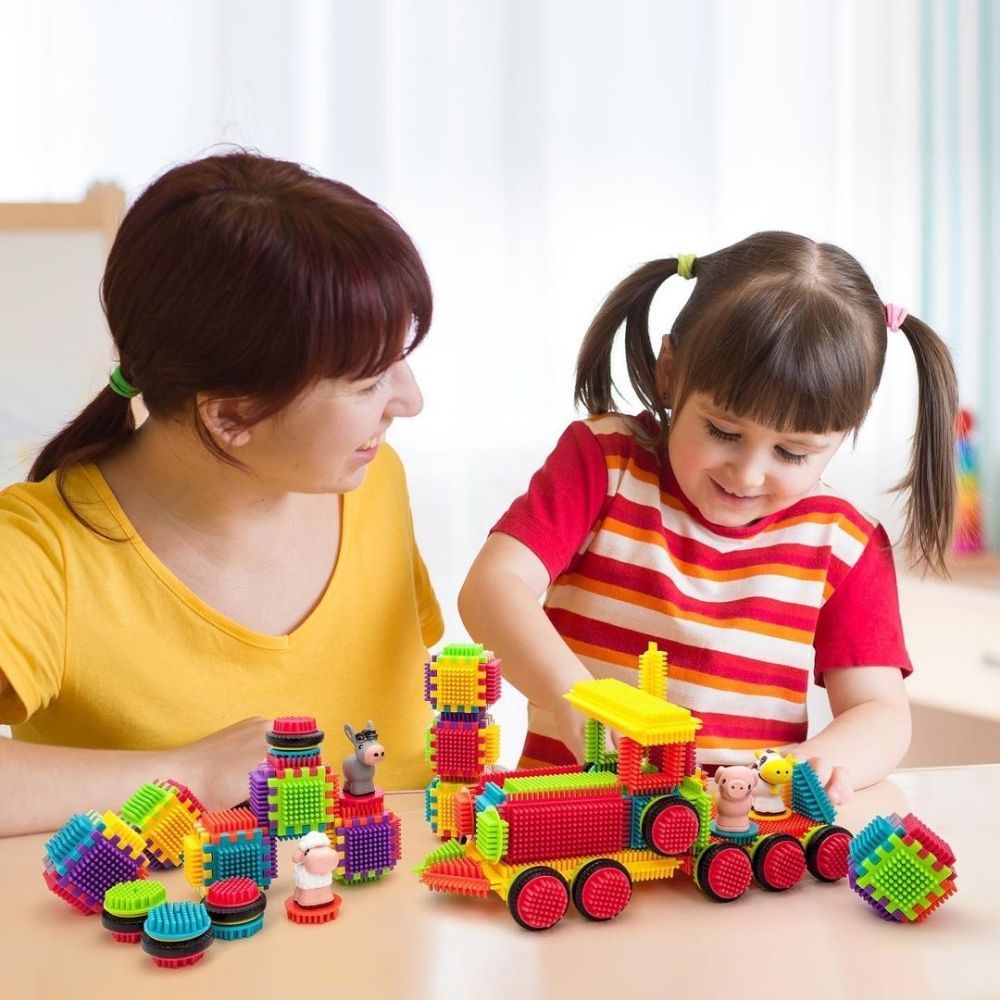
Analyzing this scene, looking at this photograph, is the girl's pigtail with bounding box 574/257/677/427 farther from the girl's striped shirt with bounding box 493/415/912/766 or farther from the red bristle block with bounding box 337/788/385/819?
the red bristle block with bounding box 337/788/385/819

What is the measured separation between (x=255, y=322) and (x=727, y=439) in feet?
1.37

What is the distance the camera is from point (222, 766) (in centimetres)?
87

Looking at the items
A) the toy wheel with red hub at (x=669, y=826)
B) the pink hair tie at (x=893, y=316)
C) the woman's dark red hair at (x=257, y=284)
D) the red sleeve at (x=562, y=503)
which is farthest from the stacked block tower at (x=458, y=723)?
the pink hair tie at (x=893, y=316)

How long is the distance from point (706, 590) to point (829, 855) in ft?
1.41

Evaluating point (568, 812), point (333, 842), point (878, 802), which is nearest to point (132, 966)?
point (333, 842)

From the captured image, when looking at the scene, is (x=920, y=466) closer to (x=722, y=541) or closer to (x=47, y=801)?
(x=722, y=541)

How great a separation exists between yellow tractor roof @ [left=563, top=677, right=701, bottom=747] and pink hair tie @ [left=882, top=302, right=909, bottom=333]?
0.51 m

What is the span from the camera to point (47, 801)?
85 centimetres

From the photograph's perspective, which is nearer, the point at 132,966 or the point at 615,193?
the point at 132,966

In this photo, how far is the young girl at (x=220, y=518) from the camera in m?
0.87

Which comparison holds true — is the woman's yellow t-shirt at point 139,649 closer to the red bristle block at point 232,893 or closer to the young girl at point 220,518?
the young girl at point 220,518

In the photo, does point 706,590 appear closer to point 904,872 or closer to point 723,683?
point 723,683

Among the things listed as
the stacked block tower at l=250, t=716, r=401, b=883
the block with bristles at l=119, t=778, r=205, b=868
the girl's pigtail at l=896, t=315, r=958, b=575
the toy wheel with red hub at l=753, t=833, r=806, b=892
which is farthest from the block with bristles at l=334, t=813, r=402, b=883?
the girl's pigtail at l=896, t=315, r=958, b=575

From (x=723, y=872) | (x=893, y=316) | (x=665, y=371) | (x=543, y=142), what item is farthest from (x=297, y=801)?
(x=543, y=142)
